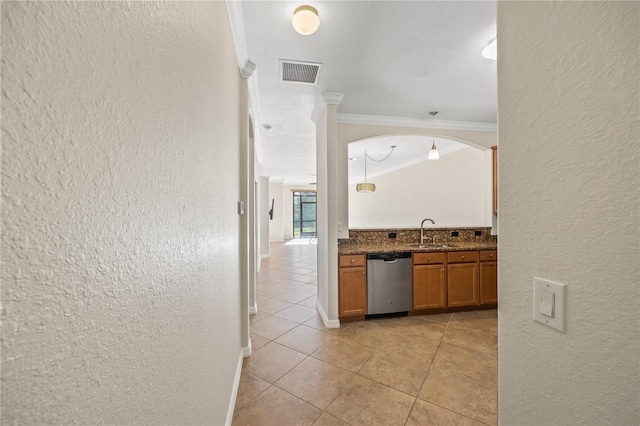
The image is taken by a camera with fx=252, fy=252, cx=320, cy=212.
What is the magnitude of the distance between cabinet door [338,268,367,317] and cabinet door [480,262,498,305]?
1.67 m

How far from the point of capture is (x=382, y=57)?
2180 mm

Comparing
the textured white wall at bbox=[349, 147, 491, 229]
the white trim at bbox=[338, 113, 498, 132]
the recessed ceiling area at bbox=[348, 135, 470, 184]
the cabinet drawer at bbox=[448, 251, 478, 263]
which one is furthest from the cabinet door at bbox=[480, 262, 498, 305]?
the recessed ceiling area at bbox=[348, 135, 470, 184]

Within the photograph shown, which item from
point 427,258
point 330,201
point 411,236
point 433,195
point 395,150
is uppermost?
point 395,150

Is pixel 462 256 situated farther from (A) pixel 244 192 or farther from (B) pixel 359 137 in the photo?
(A) pixel 244 192

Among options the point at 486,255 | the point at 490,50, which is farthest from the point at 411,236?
the point at 490,50

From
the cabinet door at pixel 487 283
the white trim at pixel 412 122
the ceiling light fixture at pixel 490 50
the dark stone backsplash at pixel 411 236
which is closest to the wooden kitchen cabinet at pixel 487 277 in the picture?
the cabinet door at pixel 487 283

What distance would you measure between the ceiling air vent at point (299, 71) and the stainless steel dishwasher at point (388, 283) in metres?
2.09

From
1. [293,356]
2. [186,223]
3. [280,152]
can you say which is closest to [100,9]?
[186,223]

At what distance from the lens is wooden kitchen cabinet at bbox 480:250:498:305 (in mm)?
3418

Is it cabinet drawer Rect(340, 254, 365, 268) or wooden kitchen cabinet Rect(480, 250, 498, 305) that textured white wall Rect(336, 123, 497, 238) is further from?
wooden kitchen cabinet Rect(480, 250, 498, 305)

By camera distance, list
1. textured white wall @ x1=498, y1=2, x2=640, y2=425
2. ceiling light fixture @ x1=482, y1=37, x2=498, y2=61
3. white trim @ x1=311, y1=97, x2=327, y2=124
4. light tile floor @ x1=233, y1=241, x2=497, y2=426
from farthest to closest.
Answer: white trim @ x1=311, y1=97, x2=327, y2=124 < ceiling light fixture @ x1=482, y1=37, x2=498, y2=61 < light tile floor @ x1=233, y1=241, x2=497, y2=426 < textured white wall @ x1=498, y1=2, x2=640, y2=425

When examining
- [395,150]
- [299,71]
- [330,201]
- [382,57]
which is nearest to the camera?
[382,57]

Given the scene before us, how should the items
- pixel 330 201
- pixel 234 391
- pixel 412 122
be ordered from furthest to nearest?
pixel 412 122, pixel 330 201, pixel 234 391

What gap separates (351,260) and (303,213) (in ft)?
29.0
